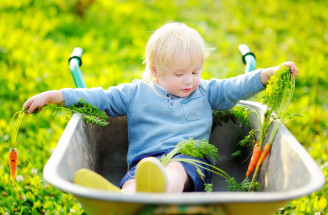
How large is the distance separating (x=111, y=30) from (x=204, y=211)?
3.79 metres

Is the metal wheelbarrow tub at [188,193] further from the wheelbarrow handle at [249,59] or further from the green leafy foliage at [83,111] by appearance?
the wheelbarrow handle at [249,59]

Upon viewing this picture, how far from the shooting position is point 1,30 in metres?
4.41

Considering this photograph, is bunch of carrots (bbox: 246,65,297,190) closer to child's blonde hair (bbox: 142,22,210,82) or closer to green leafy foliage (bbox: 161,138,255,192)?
green leafy foliage (bbox: 161,138,255,192)

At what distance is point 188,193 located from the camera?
1.45 meters

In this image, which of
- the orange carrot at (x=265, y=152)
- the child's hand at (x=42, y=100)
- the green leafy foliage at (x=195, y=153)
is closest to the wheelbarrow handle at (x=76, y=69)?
the child's hand at (x=42, y=100)

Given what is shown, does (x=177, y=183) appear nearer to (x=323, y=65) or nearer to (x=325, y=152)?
(x=325, y=152)

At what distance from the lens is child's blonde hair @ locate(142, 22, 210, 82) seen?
1996mm

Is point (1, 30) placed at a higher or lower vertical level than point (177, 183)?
higher

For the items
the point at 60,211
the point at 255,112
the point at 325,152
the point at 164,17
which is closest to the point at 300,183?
the point at 255,112

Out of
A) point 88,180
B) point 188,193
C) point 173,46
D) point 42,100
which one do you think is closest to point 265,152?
point 188,193

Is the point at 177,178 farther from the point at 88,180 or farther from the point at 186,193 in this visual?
the point at 88,180

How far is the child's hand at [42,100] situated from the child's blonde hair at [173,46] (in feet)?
1.57

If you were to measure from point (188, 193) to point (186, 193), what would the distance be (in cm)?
8

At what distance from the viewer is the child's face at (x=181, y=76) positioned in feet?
6.55
